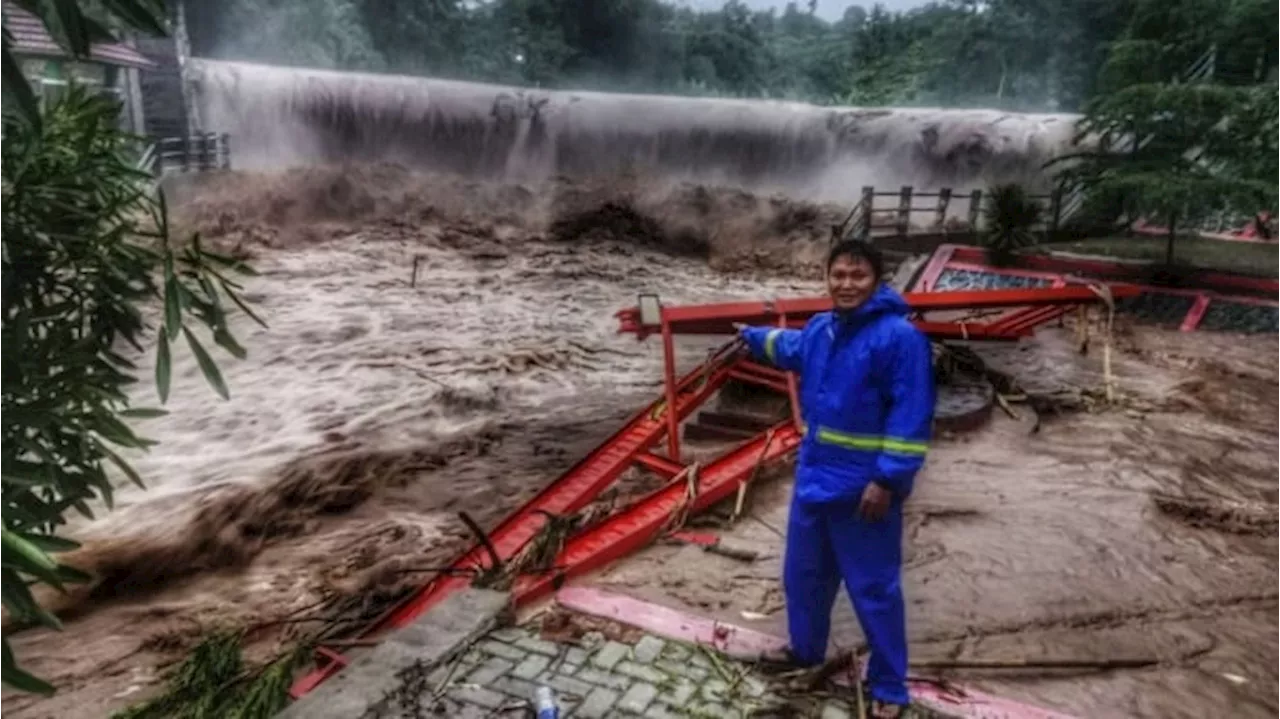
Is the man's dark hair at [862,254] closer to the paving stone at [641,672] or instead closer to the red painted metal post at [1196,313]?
the paving stone at [641,672]

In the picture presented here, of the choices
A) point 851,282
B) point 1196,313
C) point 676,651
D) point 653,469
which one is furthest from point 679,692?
point 1196,313

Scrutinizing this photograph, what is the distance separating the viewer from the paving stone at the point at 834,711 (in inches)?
125

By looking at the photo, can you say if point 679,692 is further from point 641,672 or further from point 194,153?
point 194,153

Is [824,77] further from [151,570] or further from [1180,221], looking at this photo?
[151,570]

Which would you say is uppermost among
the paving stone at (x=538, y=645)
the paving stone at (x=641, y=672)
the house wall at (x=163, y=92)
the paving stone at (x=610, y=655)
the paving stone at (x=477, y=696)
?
the house wall at (x=163, y=92)

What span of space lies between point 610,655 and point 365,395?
793 centimetres

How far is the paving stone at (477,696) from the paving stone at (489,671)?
0.04 m

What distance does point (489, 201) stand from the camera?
81.7ft

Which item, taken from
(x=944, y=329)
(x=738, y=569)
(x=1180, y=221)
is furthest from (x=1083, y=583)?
(x=1180, y=221)

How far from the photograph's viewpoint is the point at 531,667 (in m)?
3.46

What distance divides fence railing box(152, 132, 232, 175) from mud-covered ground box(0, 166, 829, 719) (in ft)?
2.61

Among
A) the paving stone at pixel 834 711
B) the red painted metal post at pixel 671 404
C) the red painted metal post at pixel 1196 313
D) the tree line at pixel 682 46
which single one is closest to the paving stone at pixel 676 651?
the paving stone at pixel 834 711

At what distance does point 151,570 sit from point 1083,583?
6.06 m

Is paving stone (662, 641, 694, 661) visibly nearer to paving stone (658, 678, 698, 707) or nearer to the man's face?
paving stone (658, 678, 698, 707)
